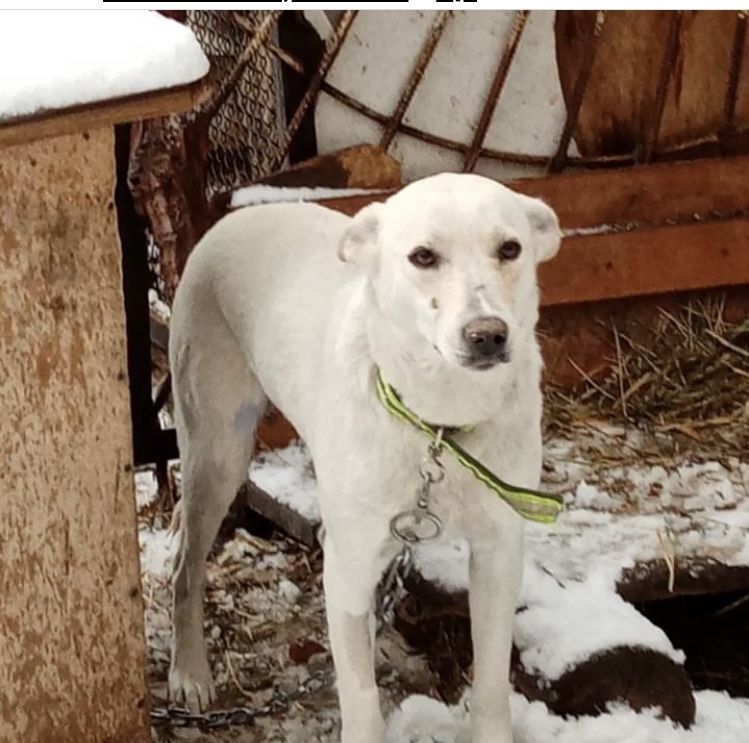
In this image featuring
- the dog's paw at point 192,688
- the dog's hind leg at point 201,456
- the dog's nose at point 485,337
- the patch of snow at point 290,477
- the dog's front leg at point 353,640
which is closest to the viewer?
the dog's nose at point 485,337

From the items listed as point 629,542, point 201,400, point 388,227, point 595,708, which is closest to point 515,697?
point 595,708

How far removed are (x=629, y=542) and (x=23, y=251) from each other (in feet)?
4.79

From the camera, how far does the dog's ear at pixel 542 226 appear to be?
7.27 feet

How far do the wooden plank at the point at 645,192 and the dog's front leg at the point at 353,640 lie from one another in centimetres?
153

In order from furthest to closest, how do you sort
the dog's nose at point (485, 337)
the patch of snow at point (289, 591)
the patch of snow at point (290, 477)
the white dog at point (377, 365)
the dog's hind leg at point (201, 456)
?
the patch of snow at point (290, 477) < the patch of snow at point (289, 591) < the dog's hind leg at point (201, 456) < the white dog at point (377, 365) < the dog's nose at point (485, 337)

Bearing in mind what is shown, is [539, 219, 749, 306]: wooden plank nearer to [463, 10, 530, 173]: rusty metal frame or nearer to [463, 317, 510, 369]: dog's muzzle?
[463, 10, 530, 173]: rusty metal frame

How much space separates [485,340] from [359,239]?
34cm

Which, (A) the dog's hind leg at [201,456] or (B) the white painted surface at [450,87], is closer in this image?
(A) the dog's hind leg at [201,456]

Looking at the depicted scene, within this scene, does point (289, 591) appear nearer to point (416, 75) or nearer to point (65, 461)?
point (65, 461)

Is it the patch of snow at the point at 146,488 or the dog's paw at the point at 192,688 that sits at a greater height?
the dog's paw at the point at 192,688

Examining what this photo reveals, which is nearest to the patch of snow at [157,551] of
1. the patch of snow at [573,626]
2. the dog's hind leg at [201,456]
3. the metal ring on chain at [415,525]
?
the dog's hind leg at [201,456]

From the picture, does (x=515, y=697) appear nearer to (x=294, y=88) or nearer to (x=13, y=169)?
(x=13, y=169)

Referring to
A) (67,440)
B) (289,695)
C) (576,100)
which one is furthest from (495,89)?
(67,440)

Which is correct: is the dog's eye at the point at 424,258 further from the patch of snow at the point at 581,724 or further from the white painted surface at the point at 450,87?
the white painted surface at the point at 450,87
